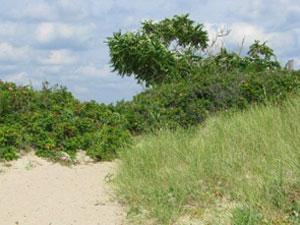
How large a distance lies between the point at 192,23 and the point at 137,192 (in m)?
13.2

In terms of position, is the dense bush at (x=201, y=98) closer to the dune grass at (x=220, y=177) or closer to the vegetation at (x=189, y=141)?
the vegetation at (x=189, y=141)

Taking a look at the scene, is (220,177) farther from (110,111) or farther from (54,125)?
(110,111)

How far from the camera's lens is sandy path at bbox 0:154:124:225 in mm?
5660

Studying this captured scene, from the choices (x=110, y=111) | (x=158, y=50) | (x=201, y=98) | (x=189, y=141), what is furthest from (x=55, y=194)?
(x=158, y=50)

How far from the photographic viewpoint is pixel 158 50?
1633cm

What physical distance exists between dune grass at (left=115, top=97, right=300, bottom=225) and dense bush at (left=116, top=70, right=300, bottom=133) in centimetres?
246

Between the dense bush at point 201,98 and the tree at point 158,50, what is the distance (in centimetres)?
513

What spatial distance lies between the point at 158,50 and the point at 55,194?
10.5 metres

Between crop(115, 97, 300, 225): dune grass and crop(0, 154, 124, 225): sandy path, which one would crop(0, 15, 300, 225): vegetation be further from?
crop(0, 154, 124, 225): sandy path

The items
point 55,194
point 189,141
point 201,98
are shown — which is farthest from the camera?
point 201,98

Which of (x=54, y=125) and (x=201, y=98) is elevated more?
(x=201, y=98)

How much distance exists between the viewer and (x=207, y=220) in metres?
4.95

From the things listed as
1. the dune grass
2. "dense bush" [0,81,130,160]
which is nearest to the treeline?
"dense bush" [0,81,130,160]

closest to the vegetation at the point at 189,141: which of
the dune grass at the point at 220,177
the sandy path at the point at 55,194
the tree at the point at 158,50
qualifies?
the dune grass at the point at 220,177
